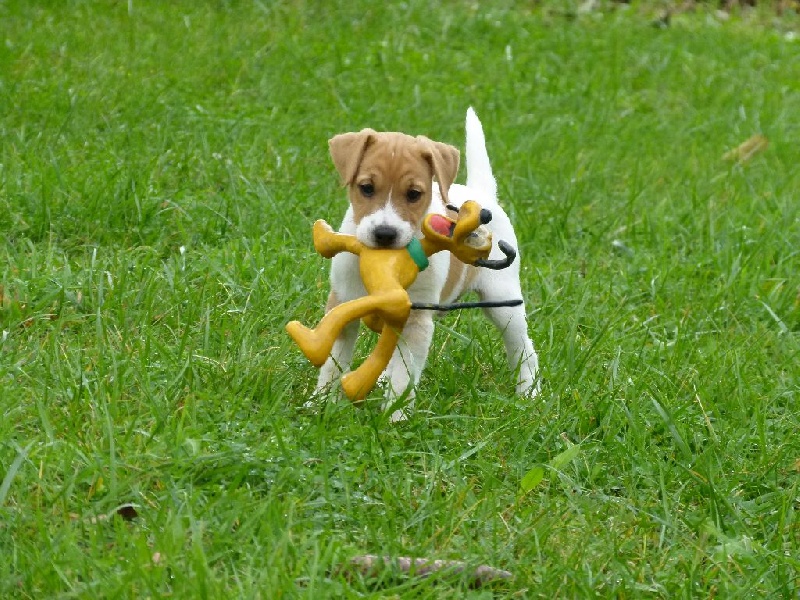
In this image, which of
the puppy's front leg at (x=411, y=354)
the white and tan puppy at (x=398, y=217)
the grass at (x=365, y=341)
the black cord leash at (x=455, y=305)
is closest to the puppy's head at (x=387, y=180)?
the white and tan puppy at (x=398, y=217)

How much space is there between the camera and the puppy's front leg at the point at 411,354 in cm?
392

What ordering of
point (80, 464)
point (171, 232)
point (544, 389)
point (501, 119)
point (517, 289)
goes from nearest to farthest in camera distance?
point (80, 464), point (544, 389), point (517, 289), point (171, 232), point (501, 119)

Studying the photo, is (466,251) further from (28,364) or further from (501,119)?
(501,119)

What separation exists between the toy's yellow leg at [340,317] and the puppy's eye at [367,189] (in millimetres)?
381

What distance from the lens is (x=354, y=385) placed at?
3717 millimetres

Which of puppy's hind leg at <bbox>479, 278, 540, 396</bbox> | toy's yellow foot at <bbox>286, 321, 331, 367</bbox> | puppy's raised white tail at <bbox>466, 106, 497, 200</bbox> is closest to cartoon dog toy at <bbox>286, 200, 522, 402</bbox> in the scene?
toy's yellow foot at <bbox>286, 321, 331, 367</bbox>

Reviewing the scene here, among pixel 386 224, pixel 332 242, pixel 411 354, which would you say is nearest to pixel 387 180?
pixel 386 224

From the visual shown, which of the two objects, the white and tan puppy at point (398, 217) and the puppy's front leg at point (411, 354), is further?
the puppy's front leg at point (411, 354)

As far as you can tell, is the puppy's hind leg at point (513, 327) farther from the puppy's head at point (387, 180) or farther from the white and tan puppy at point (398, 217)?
the puppy's head at point (387, 180)

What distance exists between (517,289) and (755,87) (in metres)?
5.02

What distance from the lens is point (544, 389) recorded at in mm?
4168

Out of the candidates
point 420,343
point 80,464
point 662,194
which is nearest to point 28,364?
point 80,464

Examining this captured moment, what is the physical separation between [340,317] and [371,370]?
22 cm

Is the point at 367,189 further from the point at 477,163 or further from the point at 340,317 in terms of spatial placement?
the point at 477,163
